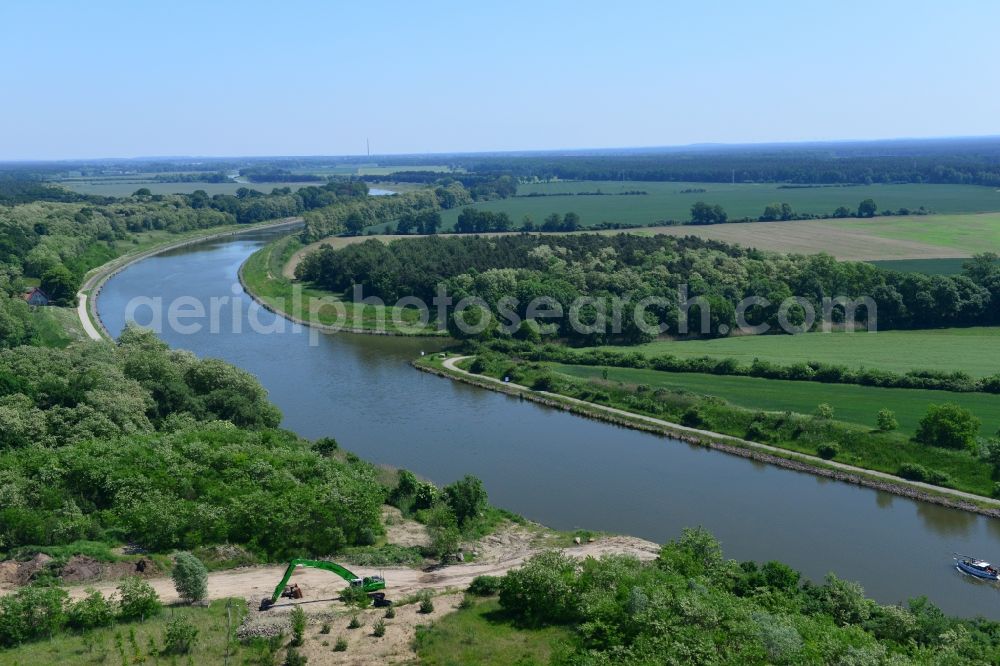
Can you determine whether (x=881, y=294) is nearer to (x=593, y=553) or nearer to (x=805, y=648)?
(x=593, y=553)

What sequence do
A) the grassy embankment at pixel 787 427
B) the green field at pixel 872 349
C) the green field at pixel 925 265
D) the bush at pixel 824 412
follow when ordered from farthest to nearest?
the green field at pixel 925 265 → the green field at pixel 872 349 → the bush at pixel 824 412 → the grassy embankment at pixel 787 427

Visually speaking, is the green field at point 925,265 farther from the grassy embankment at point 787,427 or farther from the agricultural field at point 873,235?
the grassy embankment at point 787,427

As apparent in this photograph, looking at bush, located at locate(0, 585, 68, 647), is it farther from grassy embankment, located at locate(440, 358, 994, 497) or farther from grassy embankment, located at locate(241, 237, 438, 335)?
grassy embankment, located at locate(241, 237, 438, 335)

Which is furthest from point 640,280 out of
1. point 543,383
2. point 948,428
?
point 948,428

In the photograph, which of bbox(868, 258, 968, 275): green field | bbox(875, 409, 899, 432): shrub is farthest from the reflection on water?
bbox(868, 258, 968, 275): green field

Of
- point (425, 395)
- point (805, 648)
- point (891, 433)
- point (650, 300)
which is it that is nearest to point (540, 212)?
point (650, 300)

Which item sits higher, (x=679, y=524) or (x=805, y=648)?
(x=805, y=648)

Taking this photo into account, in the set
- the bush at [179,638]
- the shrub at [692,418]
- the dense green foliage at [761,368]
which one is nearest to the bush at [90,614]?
the bush at [179,638]
